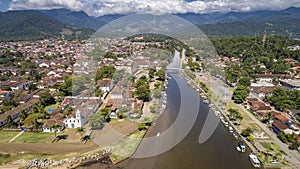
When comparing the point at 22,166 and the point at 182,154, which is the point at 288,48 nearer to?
the point at 182,154

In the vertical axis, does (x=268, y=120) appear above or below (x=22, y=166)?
above

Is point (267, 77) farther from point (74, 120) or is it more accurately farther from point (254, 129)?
point (74, 120)

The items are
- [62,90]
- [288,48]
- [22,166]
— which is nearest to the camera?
[22,166]

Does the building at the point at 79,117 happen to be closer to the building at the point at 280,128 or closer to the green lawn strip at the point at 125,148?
the green lawn strip at the point at 125,148

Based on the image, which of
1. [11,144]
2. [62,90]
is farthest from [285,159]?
[62,90]

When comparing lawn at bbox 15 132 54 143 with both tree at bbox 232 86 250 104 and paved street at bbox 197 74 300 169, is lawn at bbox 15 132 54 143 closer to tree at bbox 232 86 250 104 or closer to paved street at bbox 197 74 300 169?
paved street at bbox 197 74 300 169

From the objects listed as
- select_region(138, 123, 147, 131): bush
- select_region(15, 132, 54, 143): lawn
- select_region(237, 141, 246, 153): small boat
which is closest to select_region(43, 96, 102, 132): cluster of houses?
select_region(15, 132, 54, 143): lawn
